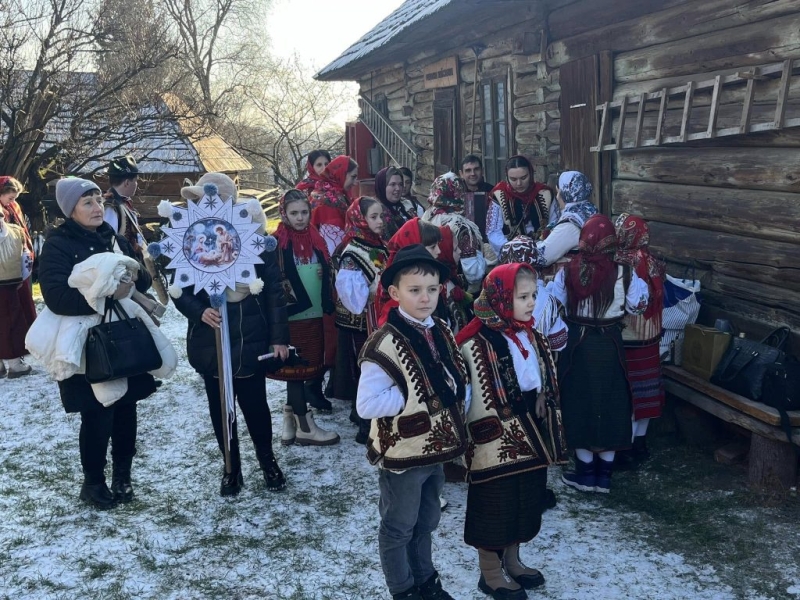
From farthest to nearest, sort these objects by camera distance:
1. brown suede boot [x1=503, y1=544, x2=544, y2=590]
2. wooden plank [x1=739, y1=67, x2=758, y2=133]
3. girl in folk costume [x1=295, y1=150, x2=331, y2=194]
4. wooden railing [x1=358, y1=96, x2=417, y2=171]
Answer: wooden railing [x1=358, y1=96, x2=417, y2=171], girl in folk costume [x1=295, y1=150, x2=331, y2=194], wooden plank [x1=739, y1=67, x2=758, y2=133], brown suede boot [x1=503, y1=544, x2=544, y2=590]

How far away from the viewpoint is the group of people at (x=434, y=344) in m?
3.01

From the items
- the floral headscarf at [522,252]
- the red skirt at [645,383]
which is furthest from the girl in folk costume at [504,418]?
the red skirt at [645,383]

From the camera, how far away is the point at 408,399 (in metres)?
2.95

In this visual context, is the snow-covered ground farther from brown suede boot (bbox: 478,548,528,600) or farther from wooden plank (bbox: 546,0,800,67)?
wooden plank (bbox: 546,0,800,67)

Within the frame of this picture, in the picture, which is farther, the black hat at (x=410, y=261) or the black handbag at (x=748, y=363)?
the black handbag at (x=748, y=363)

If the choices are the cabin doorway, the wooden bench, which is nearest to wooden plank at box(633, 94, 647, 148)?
the cabin doorway

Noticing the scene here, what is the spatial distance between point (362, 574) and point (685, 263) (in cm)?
337

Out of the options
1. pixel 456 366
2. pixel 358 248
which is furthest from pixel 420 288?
pixel 358 248

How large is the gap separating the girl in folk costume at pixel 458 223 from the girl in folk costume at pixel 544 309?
0.46 metres

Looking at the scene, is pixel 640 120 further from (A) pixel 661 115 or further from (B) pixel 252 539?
(B) pixel 252 539

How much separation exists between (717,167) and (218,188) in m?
3.20

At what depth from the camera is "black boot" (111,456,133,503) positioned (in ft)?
14.3

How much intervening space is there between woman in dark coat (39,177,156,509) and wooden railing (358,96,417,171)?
285 inches

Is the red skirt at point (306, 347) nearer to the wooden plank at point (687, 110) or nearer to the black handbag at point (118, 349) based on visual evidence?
the black handbag at point (118, 349)
